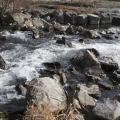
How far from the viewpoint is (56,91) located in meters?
9.38

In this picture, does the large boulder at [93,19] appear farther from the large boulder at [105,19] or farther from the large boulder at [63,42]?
the large boulder at [63,42]

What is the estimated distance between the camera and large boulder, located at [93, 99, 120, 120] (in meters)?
8.87

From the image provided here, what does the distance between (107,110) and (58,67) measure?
5.44 m

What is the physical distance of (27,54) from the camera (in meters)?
15.8

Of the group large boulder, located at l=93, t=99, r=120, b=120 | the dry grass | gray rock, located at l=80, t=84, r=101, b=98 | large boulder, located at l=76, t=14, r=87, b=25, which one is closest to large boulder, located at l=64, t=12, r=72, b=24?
large boulder, located at l=76, t=14, r=87, b=25

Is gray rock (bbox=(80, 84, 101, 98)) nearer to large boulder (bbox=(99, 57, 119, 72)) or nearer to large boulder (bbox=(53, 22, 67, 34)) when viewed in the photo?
large boulder (bbox=(99, 57, 119, 72))

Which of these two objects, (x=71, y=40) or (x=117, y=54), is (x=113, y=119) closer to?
(x=117, y=54)

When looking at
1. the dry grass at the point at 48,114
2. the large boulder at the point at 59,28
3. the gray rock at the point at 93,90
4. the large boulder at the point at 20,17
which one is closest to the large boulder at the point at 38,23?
the large boulder at the point at 20,17

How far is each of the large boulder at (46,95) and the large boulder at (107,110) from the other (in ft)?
2.87

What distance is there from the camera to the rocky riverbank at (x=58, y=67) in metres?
8.98

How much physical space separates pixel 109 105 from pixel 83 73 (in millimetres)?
4517

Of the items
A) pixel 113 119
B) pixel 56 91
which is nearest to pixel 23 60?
pixel 56 91

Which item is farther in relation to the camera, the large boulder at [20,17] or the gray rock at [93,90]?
the large boulder at [20,17]

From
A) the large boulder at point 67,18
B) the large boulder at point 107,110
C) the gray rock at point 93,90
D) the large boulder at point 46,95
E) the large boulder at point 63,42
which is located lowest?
the gray rock at point 93,90
